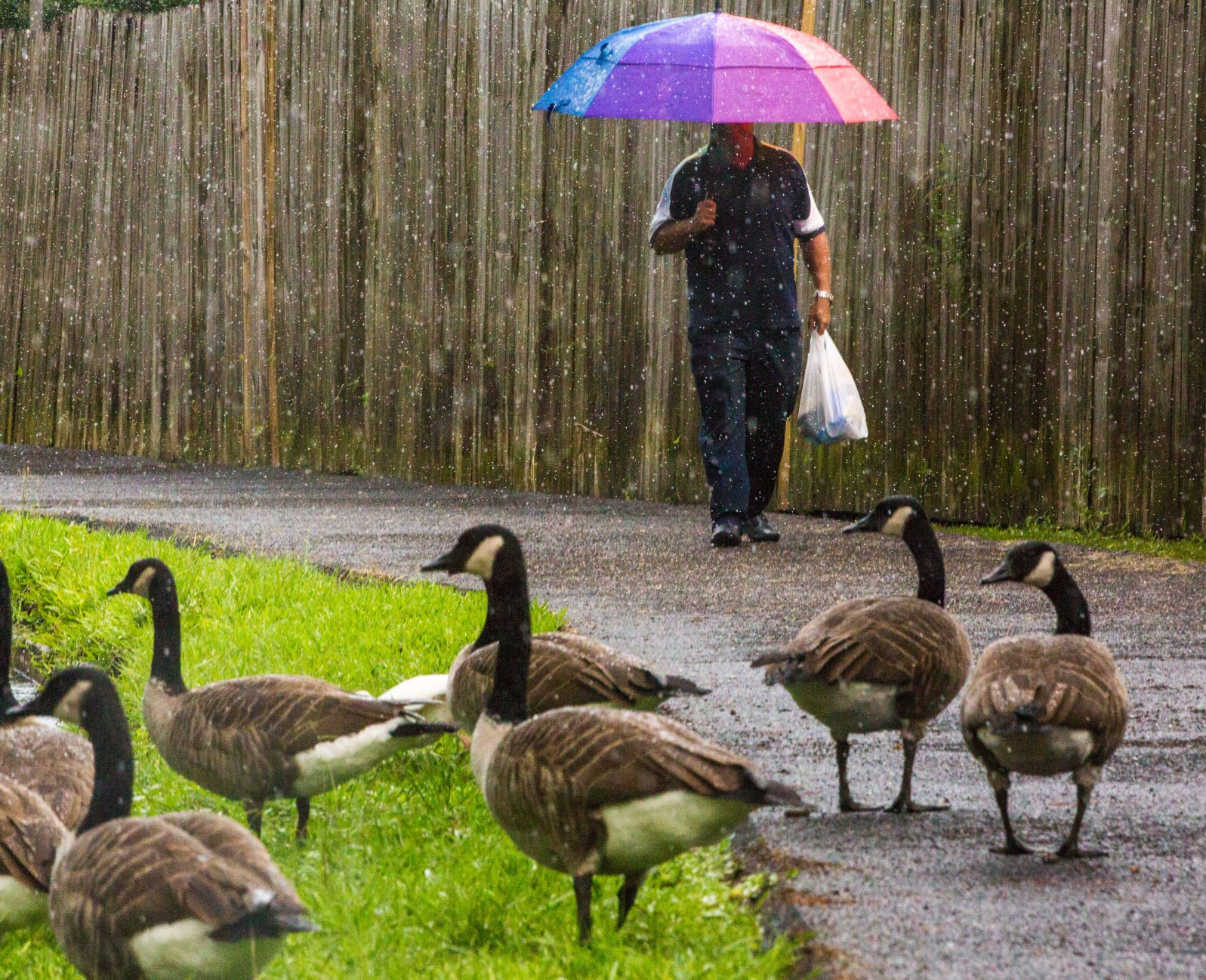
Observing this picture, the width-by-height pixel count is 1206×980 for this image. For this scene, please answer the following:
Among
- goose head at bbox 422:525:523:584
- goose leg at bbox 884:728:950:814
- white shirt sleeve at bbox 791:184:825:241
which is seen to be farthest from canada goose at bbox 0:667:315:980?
white shirt sleeve at bbox 791:184:825:241

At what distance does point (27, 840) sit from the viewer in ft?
12.6

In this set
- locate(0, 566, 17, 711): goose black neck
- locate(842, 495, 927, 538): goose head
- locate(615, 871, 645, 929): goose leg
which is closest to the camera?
locate(615, 871, 645, 929): goose leg

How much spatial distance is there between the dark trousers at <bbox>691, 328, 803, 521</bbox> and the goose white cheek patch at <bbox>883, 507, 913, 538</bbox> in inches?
160

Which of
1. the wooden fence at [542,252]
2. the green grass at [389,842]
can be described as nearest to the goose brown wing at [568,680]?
the green grass at [389,842]

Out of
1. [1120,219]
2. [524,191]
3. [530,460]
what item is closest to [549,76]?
[524,191]

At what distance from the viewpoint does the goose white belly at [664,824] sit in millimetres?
3447

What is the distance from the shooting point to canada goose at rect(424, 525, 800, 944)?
3445 mm

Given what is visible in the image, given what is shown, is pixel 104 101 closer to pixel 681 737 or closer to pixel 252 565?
pixel 252 565

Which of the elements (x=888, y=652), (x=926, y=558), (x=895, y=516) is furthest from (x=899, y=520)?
(x=888, y=652)

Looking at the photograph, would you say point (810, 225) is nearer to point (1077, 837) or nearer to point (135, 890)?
point (1077, 837)

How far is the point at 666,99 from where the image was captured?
8.57 m

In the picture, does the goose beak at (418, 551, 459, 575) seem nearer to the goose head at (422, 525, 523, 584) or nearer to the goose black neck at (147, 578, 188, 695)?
the goose head at (422, 525, 523, 584)

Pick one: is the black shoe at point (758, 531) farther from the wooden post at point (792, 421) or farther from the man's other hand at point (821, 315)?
the wooden post at point (792, 421)

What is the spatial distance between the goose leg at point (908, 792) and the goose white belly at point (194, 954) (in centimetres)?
→ 174
